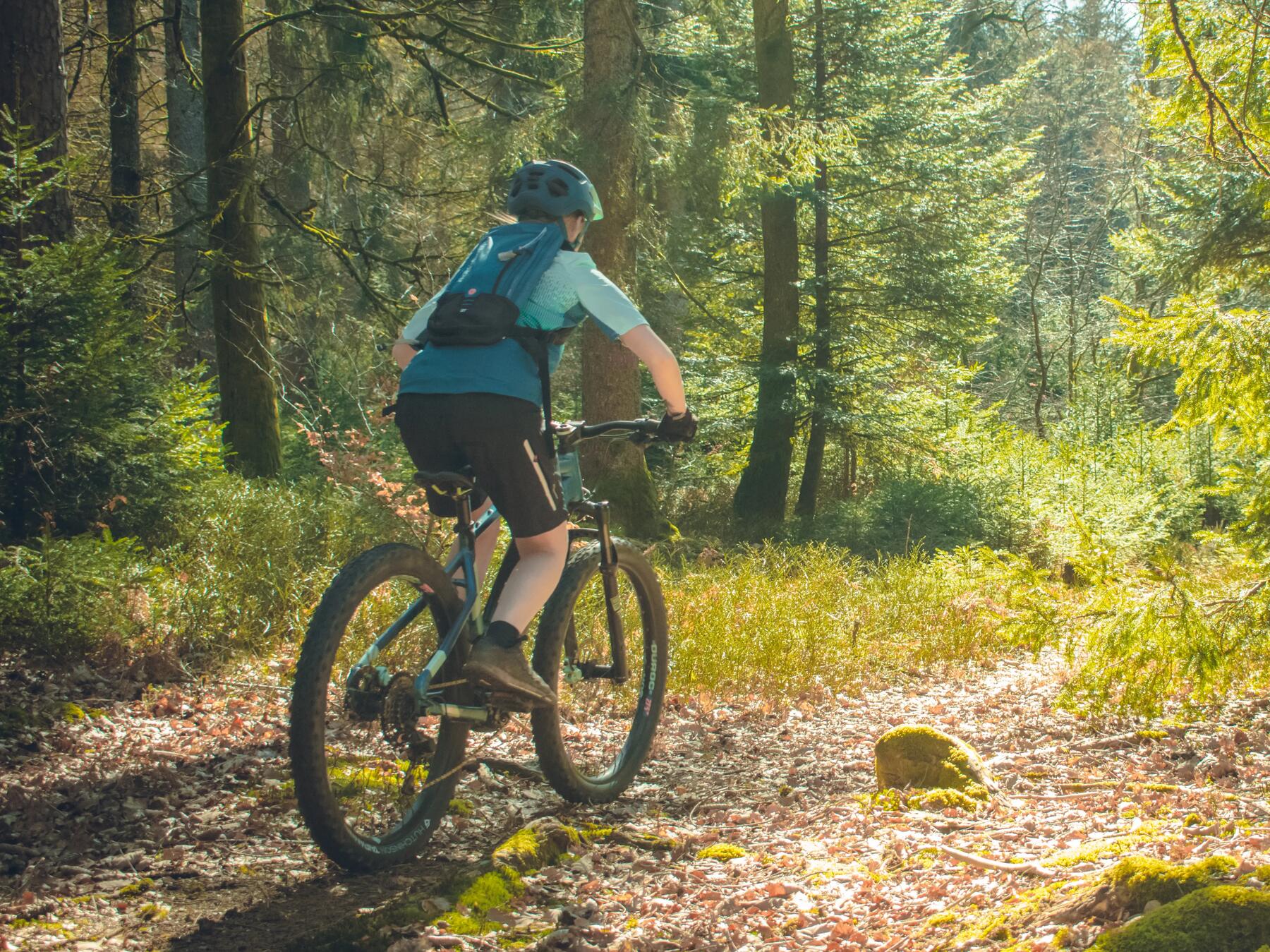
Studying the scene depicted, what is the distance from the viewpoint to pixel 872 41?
1611cm

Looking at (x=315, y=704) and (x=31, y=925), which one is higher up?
(x=315, y=704)

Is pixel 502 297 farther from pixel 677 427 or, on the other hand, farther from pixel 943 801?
pixel 943 801

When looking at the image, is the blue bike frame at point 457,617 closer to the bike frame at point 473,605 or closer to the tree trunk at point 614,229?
the bike frame at point 473,605

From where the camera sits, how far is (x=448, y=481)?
3525mm

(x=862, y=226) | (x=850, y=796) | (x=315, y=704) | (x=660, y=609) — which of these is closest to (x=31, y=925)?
(x=315, y=704)

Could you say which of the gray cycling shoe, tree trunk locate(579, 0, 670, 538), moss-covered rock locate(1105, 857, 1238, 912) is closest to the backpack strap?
the gray cycling shoe

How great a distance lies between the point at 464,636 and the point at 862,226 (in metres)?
14.7

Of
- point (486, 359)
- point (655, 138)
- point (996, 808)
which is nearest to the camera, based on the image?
point (486, 359)

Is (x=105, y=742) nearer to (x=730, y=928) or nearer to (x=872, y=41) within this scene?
(x=730, y=928)

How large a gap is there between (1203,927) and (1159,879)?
24 centimetres

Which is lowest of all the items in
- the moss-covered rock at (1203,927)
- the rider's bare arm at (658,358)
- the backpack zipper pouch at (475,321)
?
the moss-covered rock at (1203,927)

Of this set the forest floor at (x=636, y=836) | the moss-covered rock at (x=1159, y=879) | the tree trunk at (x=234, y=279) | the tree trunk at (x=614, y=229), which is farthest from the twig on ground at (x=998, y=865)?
the tree trunk at (x=614, y=229)

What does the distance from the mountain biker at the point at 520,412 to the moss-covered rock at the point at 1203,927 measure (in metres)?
1.98

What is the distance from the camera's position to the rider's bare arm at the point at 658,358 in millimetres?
3576
